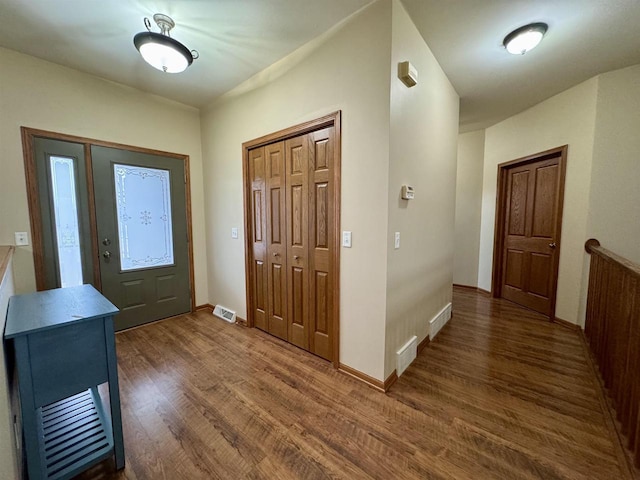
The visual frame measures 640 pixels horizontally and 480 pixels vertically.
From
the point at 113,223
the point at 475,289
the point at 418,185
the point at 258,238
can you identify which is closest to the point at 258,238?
the point at 258,238

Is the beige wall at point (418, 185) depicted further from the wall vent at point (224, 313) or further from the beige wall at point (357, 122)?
the wall vent at point (224, 313)

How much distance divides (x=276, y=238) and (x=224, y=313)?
1.37 meters

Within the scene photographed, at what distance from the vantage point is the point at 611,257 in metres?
2.01

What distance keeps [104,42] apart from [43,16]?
0.34m

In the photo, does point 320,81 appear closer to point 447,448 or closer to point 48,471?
point 447,448

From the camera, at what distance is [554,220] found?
10.4 ft

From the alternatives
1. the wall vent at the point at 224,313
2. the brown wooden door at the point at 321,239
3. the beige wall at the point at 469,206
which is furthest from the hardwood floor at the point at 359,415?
the beige wall at the point at 469,206

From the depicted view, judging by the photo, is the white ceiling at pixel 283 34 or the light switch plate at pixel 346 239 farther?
the light switch plate at pixel 346 239

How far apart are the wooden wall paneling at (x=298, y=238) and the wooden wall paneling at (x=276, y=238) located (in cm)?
7

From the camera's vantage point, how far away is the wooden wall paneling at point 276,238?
2480 mm

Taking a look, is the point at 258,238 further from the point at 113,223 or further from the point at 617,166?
the point at 617,166

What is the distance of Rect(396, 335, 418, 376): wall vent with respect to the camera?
6.65ft

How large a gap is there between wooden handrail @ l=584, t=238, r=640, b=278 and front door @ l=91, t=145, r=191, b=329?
4.07m

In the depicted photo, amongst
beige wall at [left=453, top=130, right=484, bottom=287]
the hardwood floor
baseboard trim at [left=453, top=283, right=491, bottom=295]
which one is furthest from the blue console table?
beige wall at [left=453, top=130, right=484, bottom=287]
